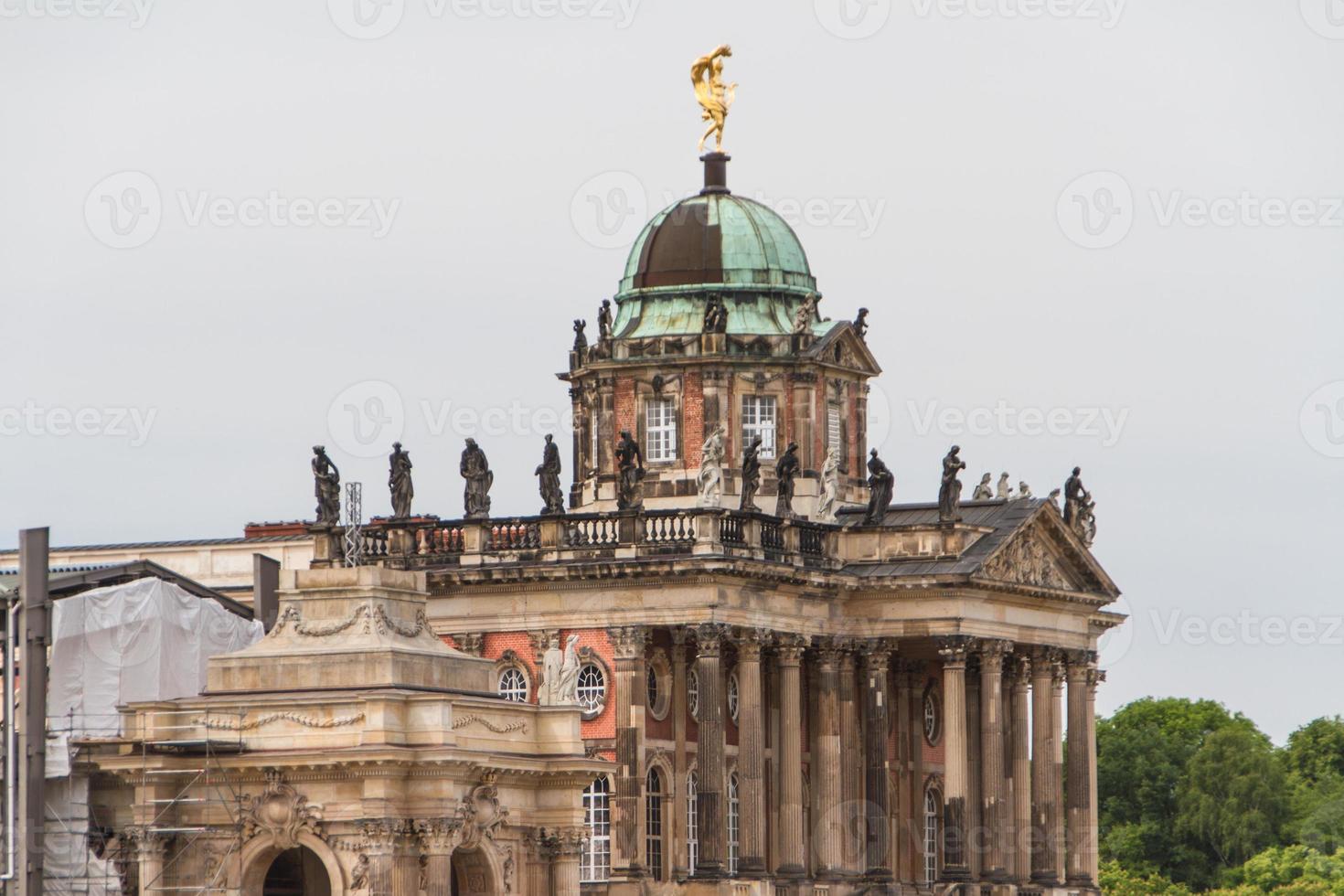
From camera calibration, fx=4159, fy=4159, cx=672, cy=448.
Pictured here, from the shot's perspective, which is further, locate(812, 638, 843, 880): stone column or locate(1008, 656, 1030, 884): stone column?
locate(1008, 656, 1030, 884): stone column

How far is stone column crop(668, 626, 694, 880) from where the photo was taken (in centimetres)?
10556

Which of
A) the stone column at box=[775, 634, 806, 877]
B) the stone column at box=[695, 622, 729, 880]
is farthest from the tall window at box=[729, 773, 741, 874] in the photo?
the stone column at box=[695, 622, 729, 880]

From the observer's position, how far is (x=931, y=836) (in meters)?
115

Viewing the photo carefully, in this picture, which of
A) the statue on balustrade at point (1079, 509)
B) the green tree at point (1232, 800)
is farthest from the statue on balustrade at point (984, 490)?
the green tree at point (1232, 800)

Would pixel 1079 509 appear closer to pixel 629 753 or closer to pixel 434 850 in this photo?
pixel 629 753

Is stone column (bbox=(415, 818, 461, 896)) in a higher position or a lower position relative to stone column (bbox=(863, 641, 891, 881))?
lower

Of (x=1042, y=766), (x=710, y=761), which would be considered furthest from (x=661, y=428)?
(x=1042, y=766)

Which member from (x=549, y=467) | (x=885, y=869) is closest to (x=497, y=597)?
(x=549, y=467)

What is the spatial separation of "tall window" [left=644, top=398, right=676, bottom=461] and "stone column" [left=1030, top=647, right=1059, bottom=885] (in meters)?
11.5

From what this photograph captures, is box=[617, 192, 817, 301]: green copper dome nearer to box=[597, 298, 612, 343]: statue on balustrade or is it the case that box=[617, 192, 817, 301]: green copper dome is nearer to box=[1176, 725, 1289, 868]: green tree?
box=[597, 298, 612, 343]: statue on balustrade

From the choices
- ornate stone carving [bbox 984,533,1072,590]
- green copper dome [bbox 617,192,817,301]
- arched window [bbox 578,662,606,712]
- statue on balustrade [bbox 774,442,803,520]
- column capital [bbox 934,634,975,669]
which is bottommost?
arched window [bbox 578,662,606,712]

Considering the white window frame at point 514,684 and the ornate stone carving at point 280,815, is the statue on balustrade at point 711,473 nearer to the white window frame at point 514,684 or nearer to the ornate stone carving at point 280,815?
the white window frame at point 514,684

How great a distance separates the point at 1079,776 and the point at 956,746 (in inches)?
322

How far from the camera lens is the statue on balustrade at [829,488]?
4417 inches
